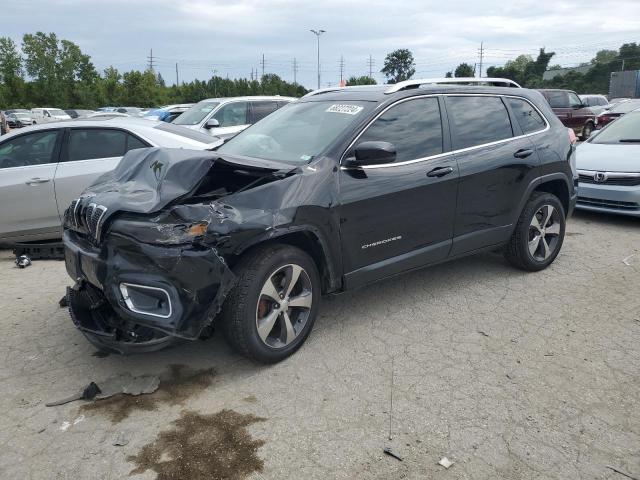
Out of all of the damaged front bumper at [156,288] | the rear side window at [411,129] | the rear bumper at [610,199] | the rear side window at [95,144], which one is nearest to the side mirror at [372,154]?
the rear side window at [411,129]

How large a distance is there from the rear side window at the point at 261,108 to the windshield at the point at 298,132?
754 cm

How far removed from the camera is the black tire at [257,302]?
3.36m

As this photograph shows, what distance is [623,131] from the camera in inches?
333

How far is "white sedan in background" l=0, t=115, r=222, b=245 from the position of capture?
20.2 ft

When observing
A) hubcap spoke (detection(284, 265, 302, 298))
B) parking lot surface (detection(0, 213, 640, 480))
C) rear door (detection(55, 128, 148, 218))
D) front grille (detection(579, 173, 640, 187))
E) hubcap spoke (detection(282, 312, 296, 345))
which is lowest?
parking lot surface (detection(0, 213, 640, 480))

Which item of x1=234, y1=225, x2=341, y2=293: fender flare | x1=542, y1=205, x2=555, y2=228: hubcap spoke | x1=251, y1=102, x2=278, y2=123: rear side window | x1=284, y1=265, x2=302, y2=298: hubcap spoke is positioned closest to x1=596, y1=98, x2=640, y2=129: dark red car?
x1=251, y1=102, x2=278, y2=123: rear side window

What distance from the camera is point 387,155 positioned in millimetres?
3816

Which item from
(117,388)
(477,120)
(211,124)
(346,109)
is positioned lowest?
(117,388)

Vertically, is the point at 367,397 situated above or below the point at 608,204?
below

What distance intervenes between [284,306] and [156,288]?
34.2 inches

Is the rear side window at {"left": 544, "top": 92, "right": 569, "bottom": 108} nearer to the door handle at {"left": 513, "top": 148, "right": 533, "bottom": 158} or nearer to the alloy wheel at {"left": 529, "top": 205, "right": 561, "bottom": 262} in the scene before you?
the alloy wheel at {"left": 529, "top": 205, "right": 561, "bottom": 262}

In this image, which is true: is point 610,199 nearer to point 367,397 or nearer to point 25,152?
point 367,397

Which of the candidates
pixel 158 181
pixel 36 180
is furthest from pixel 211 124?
pixel 158 181

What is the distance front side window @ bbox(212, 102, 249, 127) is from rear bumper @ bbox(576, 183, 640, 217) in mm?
7273
